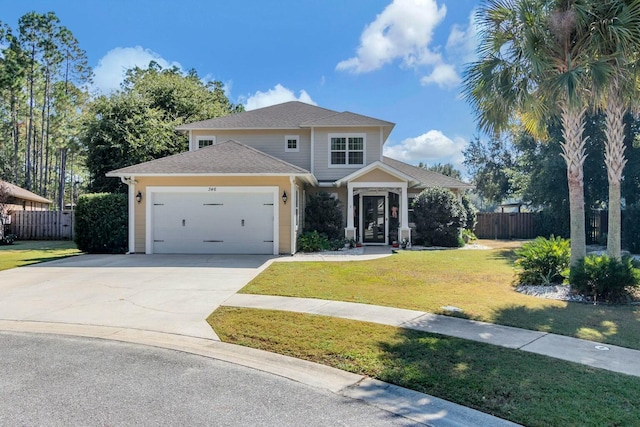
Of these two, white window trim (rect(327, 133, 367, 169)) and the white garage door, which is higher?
white window trim (rect(327, 133, 367, 169))

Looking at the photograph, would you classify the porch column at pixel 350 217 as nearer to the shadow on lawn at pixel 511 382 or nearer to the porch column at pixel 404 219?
the porch column at pixel 404 219

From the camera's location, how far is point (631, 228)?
16844 millimetres

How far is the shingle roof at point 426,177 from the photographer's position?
21148 mm

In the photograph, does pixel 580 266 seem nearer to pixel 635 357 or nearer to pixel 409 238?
pixel 635 357

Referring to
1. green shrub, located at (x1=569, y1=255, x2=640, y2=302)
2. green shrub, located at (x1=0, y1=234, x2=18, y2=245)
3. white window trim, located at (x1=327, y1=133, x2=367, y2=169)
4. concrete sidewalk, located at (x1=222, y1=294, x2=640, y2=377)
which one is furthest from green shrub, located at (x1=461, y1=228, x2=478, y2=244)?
green shrub, located at (x1=0, y1=234, x2=18, y2=245)

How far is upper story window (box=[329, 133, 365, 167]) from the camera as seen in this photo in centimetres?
1950

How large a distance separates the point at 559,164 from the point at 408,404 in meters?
19.7

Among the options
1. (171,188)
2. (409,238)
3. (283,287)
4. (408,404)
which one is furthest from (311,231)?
(408,404)

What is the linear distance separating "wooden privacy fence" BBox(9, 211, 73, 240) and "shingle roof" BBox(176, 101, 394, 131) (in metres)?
9.65

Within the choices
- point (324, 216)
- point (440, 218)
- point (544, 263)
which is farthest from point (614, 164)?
point (324, 216)

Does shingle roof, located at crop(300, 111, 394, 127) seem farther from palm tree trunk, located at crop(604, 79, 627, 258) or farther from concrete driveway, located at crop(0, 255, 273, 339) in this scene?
palm tree trunk, located at crop(604, 79, 627, 258)

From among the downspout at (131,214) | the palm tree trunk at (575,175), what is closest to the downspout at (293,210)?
the downspout at (131,214)

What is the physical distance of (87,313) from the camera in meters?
6.73

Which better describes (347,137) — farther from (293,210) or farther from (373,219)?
(293,210)
